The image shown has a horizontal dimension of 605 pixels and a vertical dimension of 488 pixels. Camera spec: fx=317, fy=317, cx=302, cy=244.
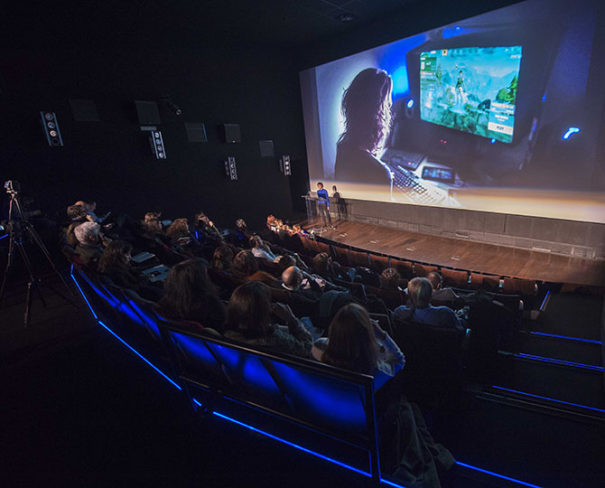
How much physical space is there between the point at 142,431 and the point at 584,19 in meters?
7.29

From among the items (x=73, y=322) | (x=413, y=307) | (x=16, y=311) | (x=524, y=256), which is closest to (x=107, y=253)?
(x=73, y=322)

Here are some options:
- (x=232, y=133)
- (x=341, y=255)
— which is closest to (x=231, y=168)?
(x=232, y=133)

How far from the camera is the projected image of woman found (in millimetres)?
7418

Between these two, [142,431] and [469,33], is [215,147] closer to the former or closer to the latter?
[469,33]

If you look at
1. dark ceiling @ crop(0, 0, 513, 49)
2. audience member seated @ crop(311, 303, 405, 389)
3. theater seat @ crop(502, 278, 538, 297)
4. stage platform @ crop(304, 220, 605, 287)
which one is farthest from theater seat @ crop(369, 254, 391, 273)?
dark ceiling @ crop(0, 0, 513, 49)

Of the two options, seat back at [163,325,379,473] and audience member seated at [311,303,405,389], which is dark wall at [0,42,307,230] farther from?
audience member seated at [311,303,405,389]

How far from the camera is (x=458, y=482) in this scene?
1.56 m

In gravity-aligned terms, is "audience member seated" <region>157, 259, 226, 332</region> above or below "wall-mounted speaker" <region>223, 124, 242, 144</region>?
below

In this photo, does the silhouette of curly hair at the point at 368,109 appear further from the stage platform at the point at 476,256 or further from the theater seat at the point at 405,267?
the theater seat at the point at 405,267

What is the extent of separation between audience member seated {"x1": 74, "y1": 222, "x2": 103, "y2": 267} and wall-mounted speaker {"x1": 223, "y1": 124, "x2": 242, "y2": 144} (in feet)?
16.2

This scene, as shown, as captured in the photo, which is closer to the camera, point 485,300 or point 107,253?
point 485,300

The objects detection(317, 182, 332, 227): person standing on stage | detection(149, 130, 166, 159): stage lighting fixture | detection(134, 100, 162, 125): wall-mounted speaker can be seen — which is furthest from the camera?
detection(317, 182, 332, 227): person standing on stage

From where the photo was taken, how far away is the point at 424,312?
7.35ft

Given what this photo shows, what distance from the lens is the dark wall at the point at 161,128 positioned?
5387mm
